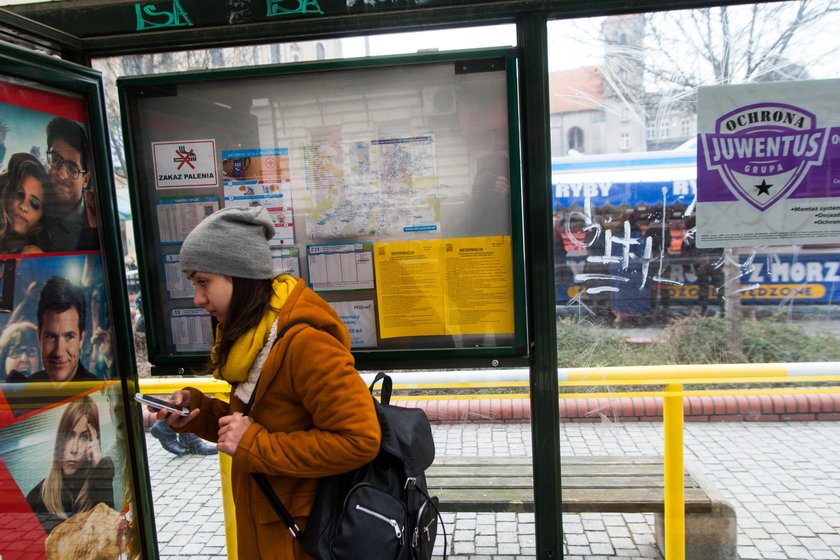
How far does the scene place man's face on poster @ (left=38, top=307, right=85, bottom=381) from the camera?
1.96 meters

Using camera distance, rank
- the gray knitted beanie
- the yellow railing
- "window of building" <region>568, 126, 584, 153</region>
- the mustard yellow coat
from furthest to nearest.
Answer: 1. the yellow railing
2. "window of building" <region>568, 126, 584, 153</region>
3. the gray knitted beanie
4. the mustard yellow coat

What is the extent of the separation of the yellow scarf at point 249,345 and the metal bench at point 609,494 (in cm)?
196

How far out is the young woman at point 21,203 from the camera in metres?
1.81

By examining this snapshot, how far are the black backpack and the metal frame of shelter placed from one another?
27.6 inches

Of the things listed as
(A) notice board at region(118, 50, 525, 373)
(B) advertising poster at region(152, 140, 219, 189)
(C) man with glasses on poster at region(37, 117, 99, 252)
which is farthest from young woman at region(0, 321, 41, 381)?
(B) advertising poster at region(152, 140, 219, 189)

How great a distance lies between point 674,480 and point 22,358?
307cm

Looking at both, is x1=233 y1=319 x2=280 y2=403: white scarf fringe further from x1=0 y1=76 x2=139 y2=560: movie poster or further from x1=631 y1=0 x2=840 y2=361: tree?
x1=631 y1=0 x2=840 y2=361: tree

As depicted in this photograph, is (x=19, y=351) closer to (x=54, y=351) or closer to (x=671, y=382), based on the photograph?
(x=54, y=351)

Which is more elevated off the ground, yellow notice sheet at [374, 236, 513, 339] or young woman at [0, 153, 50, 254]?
young woman at [0, 153, 50, 254]

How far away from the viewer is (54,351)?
1996 mm

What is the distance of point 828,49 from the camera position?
7.36 feet

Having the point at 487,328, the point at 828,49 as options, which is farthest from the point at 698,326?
the point at 828,49

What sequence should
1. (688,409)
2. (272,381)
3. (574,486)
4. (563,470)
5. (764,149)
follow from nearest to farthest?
(272,381), (764,149), (574,486), (563,470), (688,409)

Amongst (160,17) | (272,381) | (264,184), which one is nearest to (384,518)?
(272,381)
